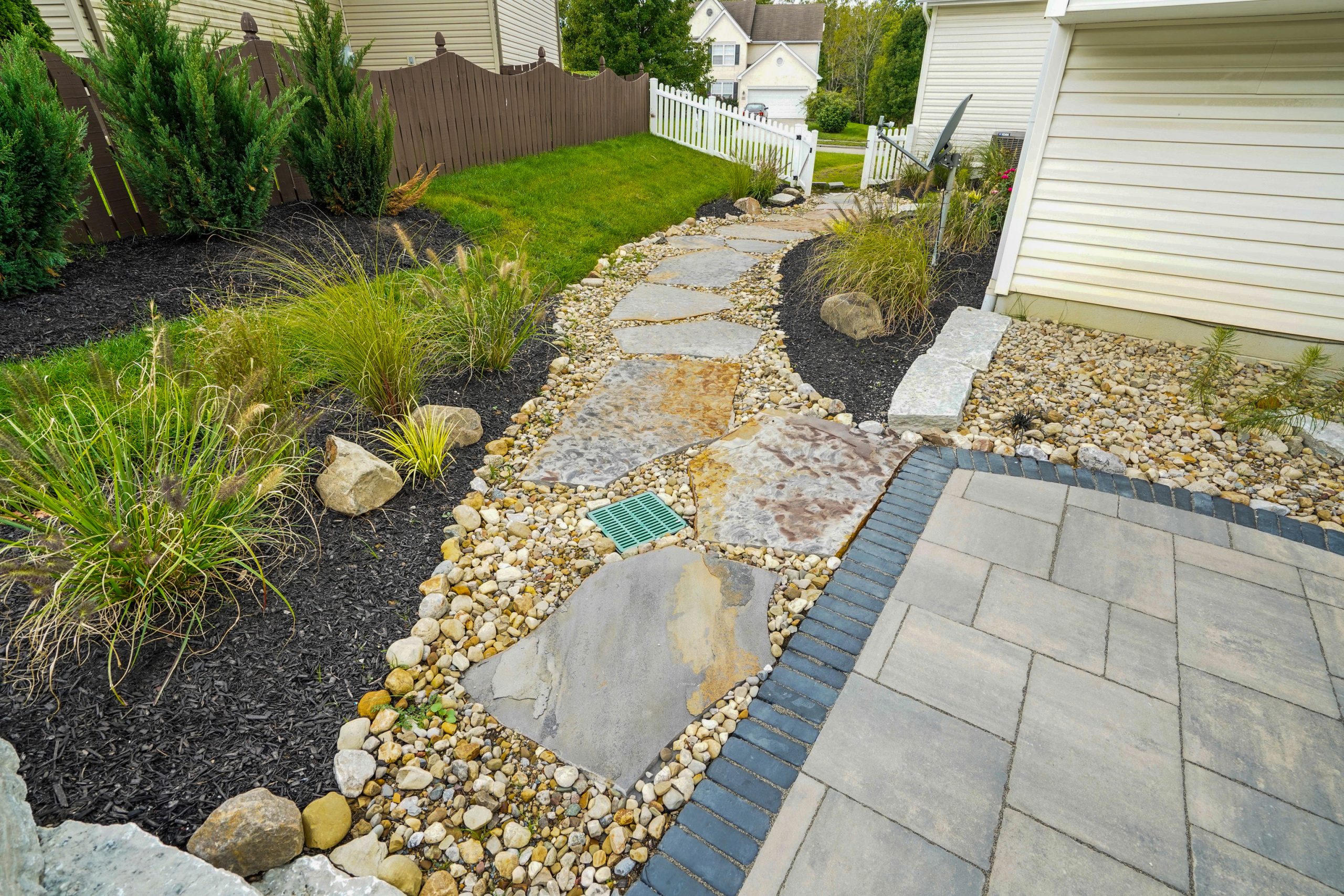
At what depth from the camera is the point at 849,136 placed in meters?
22.4

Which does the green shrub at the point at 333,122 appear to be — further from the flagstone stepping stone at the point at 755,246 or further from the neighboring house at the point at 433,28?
the neighboring house at the point at 433,28

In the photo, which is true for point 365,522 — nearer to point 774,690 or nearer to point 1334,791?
point 774,690

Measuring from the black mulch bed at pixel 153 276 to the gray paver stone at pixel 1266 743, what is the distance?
150 inches

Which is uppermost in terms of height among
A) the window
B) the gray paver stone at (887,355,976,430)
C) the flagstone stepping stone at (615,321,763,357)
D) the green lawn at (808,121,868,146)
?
the window

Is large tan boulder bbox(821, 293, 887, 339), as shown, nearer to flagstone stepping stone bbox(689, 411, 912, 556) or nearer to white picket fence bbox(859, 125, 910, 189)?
flagstone stepping stone bbox(689, 411, 912, 556)

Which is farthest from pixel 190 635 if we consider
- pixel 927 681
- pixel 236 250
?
pixel 236 250

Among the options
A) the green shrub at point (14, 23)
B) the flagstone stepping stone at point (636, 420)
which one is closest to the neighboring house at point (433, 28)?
the green shrub at point (14, 23)

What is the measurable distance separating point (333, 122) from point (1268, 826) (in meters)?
6.28

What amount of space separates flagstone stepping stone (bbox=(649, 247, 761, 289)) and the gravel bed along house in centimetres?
239

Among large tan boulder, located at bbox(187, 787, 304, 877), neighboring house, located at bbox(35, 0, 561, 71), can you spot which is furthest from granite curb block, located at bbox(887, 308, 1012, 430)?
neighboring house, located at bbox(35, 0, 561, 71)

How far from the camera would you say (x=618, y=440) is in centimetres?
309

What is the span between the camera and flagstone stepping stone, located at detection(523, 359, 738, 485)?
9.49 ft

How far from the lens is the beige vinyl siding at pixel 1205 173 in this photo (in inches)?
127

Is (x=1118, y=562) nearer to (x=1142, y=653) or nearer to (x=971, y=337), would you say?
(x=1142, y=653)
